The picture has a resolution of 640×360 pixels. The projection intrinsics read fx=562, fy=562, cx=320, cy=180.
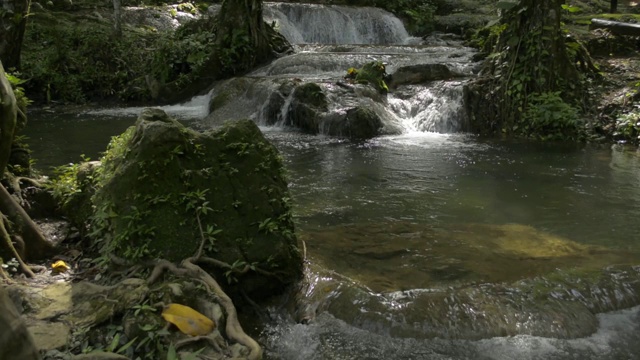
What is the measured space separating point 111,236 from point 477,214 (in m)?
4.22

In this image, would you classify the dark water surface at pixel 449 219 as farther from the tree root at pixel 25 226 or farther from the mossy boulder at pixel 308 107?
the tree root at pixel 25 226

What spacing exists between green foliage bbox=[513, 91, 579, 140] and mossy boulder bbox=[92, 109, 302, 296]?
8.40m

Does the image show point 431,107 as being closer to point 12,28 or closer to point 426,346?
point 12,28

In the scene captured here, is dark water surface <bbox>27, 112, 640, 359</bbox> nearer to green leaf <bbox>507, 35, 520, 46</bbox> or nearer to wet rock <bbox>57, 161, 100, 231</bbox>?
wet rock <bbox>57, 161, 100, 231</bbox>

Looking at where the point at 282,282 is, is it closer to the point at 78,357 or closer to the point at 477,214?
the point at 78,357

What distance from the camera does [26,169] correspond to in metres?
5.56

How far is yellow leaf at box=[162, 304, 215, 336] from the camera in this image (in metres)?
3.29

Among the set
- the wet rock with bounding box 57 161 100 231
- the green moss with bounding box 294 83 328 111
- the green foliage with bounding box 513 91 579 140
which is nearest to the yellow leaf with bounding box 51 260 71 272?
the wet rock with bounding box 57 161 100 231

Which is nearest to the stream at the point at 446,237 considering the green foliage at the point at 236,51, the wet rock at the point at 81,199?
the wet rock at the point at 81,199

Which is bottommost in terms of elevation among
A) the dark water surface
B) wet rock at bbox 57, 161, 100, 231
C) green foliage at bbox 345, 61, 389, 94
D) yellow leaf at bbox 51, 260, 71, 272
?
the dark water surface

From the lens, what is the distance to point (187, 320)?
3.33 m

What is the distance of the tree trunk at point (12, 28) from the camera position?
11.4 meters

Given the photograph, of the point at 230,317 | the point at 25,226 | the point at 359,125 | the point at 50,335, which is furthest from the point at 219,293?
the point at 359,125

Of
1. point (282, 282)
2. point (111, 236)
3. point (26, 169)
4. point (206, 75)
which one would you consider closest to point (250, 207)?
point (282, 282)
